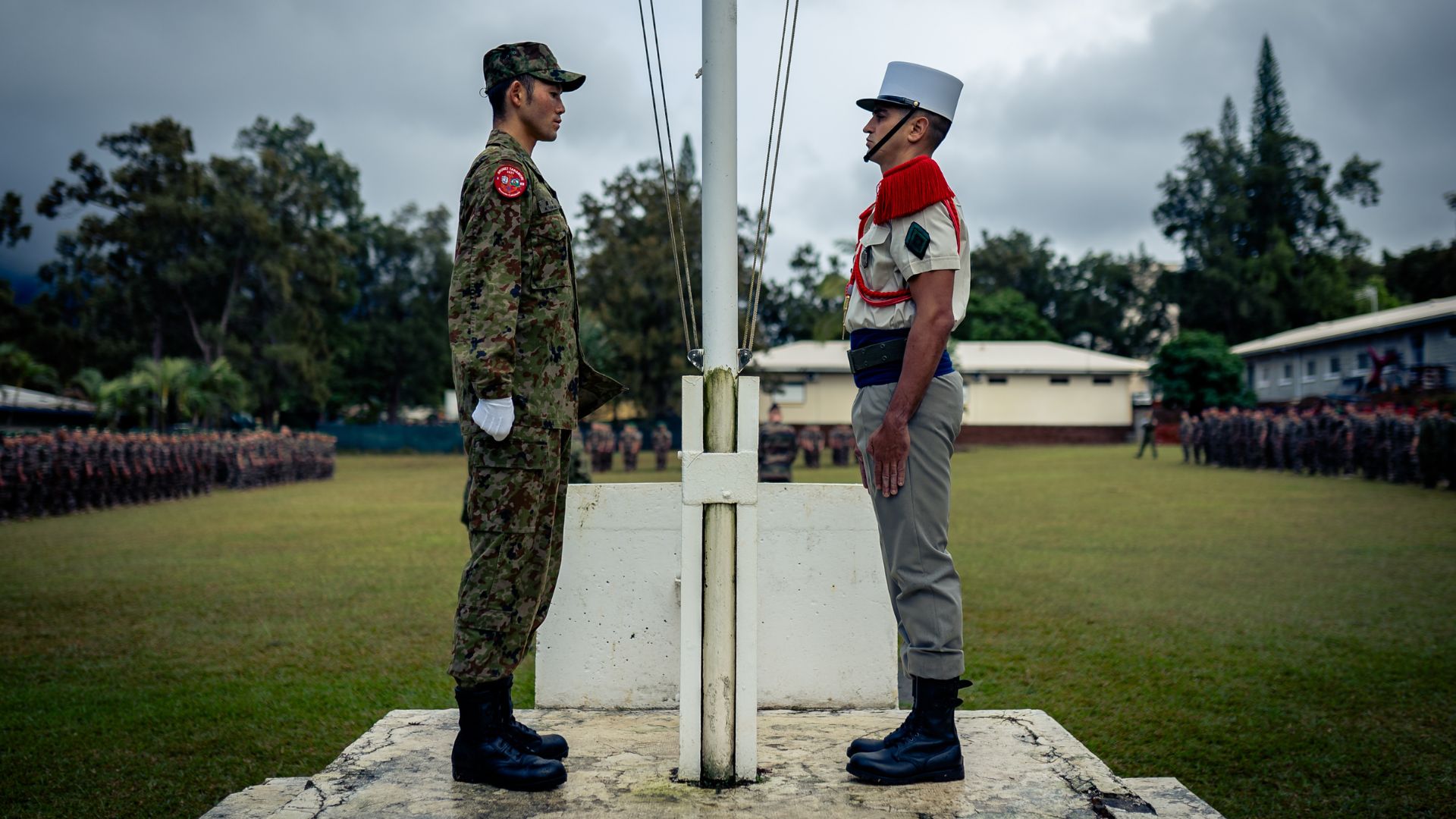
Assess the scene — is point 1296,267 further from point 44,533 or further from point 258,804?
point 258,804

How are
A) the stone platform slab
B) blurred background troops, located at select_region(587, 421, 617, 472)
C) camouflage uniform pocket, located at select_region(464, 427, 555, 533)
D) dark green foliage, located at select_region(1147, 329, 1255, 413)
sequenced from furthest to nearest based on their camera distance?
dark green foliage, located at select_region(1147, 329, 1255, 413), blurred background troops, located at select_region(587, 421, 617, 472), camouflage uniform pocket, located at select_region(464, 427, 555, 533), the stone platform slab

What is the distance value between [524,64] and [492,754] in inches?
72.3

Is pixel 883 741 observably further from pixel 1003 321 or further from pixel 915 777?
pixel 1003 321

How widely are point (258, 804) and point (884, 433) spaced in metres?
1.94

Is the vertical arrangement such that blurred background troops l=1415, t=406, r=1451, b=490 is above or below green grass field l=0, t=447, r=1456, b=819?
above

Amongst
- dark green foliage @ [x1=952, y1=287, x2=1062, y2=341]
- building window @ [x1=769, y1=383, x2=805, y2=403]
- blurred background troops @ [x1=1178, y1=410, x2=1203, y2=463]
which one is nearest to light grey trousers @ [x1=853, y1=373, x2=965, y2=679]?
blurred background troops @ [x1=1178, y1=410, x2=1203, y2=463]

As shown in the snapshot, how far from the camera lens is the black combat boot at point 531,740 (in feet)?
9.41

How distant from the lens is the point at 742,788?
2.71 m

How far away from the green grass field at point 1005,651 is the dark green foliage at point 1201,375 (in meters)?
30.8

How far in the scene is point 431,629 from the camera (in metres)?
6.07

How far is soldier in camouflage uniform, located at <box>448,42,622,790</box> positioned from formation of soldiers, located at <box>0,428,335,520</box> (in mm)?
14278

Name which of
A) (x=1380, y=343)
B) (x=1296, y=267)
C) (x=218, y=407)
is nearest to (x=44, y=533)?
(x=218, y=407)

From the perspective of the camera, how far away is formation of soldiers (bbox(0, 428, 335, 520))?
14.4 m

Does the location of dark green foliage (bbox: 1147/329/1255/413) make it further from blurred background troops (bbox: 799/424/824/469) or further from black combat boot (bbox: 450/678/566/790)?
black combat boot (bbox: 450/678/566/790)
